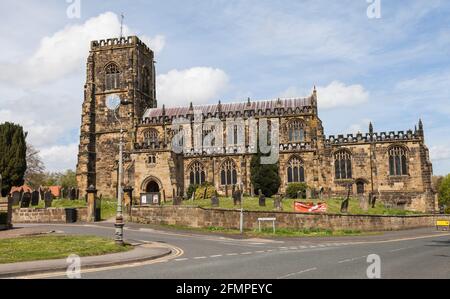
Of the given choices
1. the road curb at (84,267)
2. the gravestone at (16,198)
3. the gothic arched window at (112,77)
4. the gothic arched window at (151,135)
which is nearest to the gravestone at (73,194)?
the gravestone at (16,198)

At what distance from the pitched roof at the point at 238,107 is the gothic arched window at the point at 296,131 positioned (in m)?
2.53

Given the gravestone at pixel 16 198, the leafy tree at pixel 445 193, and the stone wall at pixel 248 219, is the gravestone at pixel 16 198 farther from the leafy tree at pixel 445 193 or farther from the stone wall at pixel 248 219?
the leafy tree at pixel 445 193

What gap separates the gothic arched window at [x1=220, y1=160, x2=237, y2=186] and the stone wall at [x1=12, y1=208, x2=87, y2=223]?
21.2 meters

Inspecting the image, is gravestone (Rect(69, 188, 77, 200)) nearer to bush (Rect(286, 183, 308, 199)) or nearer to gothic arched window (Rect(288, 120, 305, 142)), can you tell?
bush (Rect(286, 183, 308, 199))

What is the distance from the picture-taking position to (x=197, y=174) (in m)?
53.9

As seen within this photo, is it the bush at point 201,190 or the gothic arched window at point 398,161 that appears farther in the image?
the gothic arched window at point 398,161

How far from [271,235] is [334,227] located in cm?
644

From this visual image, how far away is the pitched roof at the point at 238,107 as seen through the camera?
59287 millimetres

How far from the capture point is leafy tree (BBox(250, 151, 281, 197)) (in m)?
49.2

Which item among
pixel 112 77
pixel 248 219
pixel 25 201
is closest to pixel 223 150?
pixel 112 77

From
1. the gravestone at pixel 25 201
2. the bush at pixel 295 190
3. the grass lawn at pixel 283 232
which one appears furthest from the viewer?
the bush at pixel 295 190

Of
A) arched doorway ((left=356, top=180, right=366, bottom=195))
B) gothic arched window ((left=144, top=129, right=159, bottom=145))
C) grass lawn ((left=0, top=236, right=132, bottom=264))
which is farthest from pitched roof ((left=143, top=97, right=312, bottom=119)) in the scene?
grass lawn ((left=0, top=236, right=132, bottom=264))

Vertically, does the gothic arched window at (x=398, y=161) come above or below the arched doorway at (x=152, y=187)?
above

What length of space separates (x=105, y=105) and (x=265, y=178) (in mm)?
25839
